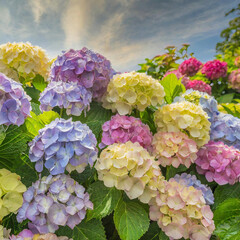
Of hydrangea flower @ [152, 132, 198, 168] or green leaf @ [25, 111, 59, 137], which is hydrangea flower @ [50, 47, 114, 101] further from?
hydrangea flower @ [152, 132, 198, 168]

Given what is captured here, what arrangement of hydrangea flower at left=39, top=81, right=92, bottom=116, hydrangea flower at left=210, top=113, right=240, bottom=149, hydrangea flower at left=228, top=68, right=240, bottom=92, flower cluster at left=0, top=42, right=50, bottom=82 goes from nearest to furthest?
hydrangea flower at left=39, top=81, right=92, bottom=116 < hydrangea flower at left=210, top=113, right=240, bottom=149 < flower cluster at left=0, top=42, right=50, bottom=82 < hydrangea flower at left=228, top=68, right=240, bottom=92

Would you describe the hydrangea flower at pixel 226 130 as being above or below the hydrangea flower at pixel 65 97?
below

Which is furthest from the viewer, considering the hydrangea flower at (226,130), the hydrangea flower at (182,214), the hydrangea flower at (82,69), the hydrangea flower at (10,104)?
the hydrangea flower at (226,130)

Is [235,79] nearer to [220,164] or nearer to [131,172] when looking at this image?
[220,164]

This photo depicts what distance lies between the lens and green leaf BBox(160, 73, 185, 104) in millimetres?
1604

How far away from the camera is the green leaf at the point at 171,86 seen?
1.60m

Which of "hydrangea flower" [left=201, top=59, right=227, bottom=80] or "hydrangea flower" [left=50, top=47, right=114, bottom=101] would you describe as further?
"hydrangea flower" [left=201, top=59, right=227, bottom=80]

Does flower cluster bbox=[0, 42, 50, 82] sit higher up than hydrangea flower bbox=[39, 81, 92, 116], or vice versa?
flower cluster bbox=[0, 42, 50, 82]

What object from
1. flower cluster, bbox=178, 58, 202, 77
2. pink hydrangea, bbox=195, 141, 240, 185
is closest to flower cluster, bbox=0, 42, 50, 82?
pink hydrangea, bbox=195, 141, 240, 185

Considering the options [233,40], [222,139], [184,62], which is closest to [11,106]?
[222,139]

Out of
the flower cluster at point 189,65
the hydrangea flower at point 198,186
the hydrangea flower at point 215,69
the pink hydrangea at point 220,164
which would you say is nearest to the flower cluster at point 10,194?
the hydrangea flower at point 198,186

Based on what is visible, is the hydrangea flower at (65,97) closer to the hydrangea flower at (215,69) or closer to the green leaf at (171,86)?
the green leaf at (171,86)

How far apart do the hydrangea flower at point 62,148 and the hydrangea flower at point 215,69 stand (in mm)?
3217

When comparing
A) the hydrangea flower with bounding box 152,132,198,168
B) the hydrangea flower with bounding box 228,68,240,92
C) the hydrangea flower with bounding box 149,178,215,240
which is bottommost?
the hydrangea flower with bounding box 149,178,215,240
